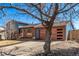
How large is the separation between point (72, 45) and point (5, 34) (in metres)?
0.85

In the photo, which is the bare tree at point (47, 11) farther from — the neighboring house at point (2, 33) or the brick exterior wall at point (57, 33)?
the neighboring house at point (2, 33)

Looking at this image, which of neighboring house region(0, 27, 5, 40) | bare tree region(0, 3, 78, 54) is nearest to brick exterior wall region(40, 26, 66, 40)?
bare tree region(0, 3, 78, 54)

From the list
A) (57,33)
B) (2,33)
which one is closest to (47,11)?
(57,33)

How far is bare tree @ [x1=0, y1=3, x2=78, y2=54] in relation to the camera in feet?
14.3

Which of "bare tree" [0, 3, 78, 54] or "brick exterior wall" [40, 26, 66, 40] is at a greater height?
"bare tree" [0, 3, 78, 54]

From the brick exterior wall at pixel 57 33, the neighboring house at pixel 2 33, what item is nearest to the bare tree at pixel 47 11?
the brick exterior wall at pixel 57 33

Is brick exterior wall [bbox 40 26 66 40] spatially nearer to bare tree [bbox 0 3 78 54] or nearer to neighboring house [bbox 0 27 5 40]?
bare tree [bbox 0 3 78 54]

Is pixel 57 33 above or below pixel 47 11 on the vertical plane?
below

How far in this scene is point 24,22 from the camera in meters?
4.41

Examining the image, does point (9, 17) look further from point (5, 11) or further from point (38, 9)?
point (38, 9)

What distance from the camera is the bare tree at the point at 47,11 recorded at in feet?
14.3

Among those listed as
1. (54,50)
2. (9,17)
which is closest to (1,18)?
(9,17)

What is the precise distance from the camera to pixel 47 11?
14.4 ft

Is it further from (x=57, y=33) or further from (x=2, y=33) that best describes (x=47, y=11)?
(x=2, y=33)
